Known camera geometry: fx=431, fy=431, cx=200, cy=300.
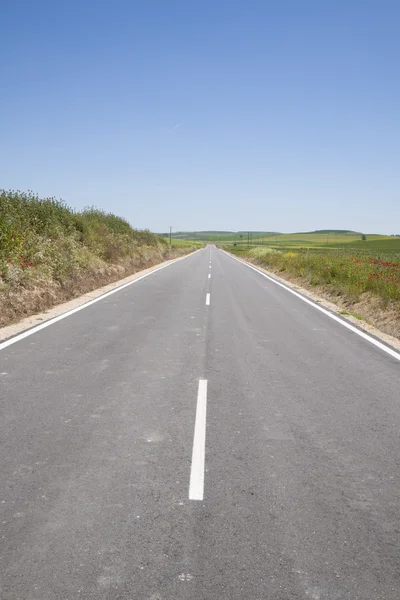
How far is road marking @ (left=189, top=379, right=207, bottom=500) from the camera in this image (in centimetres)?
353

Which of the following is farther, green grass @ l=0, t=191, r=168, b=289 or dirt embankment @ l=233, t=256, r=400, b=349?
green grass @ l=0, t=191, r=168, b=289

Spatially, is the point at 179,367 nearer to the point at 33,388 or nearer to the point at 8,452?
the point at 33,388

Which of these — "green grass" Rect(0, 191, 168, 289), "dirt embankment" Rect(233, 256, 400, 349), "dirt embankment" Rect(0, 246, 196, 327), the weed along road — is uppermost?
"green grass" Rect(0, 191, 168, 289)

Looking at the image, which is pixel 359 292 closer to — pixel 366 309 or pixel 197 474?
pixel 366 309

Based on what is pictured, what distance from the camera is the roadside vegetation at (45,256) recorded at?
449 inches

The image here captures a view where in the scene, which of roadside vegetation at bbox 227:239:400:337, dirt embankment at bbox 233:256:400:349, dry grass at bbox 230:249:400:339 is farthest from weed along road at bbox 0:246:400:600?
roadside vegetation at bbox 227:239:400:337

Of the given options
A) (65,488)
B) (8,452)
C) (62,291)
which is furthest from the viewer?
(62,291)

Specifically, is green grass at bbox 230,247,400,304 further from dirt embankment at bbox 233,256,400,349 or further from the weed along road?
the weed along road

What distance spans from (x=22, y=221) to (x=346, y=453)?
15.4 metres

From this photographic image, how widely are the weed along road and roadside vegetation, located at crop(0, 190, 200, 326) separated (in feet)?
13.5

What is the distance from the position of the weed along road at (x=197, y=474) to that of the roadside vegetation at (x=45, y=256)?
411 cm

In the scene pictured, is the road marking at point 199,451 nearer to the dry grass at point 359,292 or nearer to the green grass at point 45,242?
the dry grass at point 359,292

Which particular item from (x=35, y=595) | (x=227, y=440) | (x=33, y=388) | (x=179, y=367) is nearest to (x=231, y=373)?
(x=179, y=367)

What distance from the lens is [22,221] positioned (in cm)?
1647
